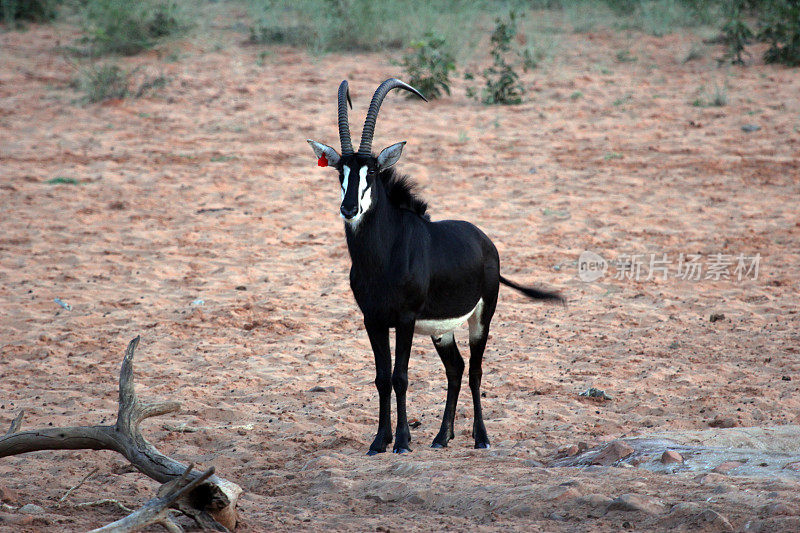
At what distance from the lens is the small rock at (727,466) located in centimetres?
453

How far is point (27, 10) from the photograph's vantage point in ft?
65.3

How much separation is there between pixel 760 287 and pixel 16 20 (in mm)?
17849

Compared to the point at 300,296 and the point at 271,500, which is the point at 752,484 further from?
the point at 300,296

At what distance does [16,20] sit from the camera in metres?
19.8

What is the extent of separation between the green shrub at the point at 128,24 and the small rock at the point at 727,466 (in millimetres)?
15546

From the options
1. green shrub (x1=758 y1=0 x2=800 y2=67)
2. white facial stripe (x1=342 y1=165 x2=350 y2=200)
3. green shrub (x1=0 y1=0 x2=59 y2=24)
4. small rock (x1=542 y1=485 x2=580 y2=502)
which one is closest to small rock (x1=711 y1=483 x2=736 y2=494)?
small rock (x1=542 y1=485 x2=580 y2=502)

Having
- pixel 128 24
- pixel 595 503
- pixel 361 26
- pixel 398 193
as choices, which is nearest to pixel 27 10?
pixel 128 24

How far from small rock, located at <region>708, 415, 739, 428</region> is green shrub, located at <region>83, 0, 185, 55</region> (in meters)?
14.7

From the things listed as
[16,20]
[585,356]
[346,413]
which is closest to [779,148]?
[585,356]

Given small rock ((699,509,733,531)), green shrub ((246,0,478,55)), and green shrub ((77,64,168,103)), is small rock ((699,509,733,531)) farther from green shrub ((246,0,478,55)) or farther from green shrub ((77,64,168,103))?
green shrub ((246,0,478,55))

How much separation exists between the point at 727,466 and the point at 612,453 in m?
0.66

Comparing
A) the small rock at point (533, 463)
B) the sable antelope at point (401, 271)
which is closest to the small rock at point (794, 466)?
the small rock at point (533, 463)

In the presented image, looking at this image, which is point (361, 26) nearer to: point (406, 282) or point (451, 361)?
point (451, 361)

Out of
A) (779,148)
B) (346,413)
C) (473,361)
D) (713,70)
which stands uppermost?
(713,70)
